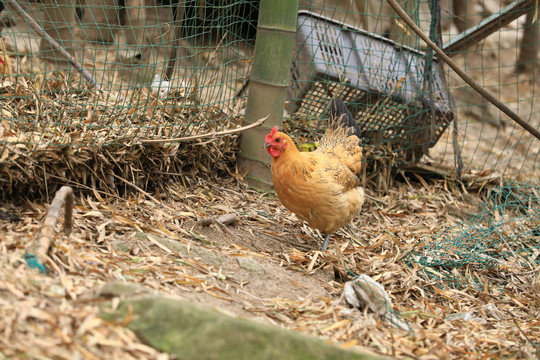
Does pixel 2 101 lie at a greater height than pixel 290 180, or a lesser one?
greater

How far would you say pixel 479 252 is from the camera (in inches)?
171

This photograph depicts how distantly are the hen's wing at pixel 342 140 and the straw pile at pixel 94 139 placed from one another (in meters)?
0.89

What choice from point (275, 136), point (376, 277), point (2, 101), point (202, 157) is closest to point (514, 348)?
point (376, 277)

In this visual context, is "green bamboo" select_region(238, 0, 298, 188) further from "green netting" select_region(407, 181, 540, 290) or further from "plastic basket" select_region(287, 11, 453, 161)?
"green netting" select_region(407, 181, 540, 290)

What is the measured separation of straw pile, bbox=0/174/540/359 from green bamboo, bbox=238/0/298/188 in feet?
0.90

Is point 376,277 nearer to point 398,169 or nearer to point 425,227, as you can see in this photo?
point 425,227

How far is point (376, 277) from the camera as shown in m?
3.79

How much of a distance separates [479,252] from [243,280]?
2.09 meters

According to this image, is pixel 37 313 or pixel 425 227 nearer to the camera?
pixel 37 313

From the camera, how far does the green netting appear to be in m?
4.10

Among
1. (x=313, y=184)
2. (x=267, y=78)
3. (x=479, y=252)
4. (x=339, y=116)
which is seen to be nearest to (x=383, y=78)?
(x=339, y=116)

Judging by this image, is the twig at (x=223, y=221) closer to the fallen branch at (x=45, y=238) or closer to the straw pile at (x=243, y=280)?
the straw pile at (x=243, y=280)

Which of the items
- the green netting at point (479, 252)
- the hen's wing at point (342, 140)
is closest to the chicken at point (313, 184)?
the hen's wing at point (342, 140)

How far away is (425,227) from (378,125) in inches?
45.1
